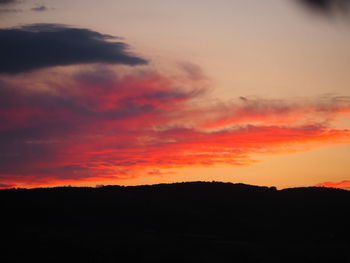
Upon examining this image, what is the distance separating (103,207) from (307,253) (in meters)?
13.1

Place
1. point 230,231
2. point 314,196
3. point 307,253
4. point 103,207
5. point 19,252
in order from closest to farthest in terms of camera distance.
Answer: point 19,252
point 307,253
point 230,231
point 103,207
point 314,196

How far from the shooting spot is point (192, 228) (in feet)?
99.8

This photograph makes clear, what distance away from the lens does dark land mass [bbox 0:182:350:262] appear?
76.2 ft

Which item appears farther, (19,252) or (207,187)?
(207,187)

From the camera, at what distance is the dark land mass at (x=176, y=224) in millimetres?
23234

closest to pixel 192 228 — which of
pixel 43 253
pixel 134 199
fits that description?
pixel 134 199

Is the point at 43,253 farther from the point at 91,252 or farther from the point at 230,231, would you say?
the point at 230,231

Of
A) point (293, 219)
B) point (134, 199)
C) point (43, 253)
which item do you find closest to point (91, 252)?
point (43, 253)

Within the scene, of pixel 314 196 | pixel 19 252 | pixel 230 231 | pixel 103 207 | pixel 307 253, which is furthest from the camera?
pixel 314 196

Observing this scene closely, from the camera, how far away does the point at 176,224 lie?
30719mm

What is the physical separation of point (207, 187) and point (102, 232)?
12739 mm

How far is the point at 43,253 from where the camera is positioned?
22.4m

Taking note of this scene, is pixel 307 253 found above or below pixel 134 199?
below

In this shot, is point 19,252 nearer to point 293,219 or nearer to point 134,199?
point 134,199
